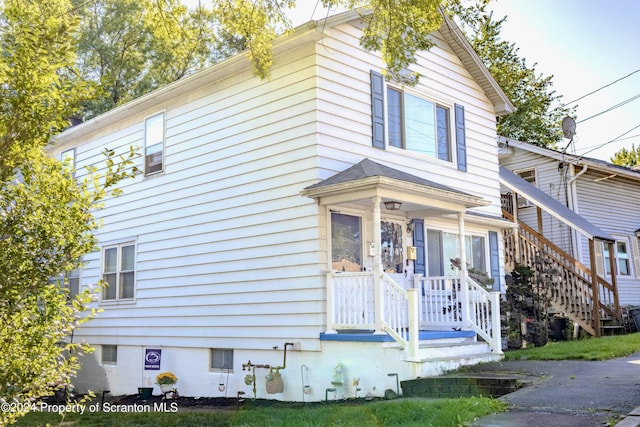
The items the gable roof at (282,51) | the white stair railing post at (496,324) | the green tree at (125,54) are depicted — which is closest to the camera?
the gable roof at (282,51)

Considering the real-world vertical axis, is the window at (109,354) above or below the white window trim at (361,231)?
below

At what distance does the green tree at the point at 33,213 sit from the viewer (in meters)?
4.39

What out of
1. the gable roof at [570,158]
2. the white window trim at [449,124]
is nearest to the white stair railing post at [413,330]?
the white window trim at [449,124]

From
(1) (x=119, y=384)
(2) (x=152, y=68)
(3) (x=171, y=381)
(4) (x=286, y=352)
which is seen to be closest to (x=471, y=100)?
(4) (x=286, y=352)

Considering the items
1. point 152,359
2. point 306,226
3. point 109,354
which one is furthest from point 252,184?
point 109,354

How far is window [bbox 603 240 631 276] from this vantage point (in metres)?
20.9

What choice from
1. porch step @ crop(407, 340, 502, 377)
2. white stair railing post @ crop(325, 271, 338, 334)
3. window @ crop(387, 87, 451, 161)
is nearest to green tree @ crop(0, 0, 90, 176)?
white stair railing post @ crop(325, 271, 338, 334)

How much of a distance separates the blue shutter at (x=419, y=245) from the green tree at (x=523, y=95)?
2000 cm

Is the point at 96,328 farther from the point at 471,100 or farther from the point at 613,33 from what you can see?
the point at 613,33

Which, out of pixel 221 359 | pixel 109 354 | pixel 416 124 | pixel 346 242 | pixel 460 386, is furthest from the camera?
pixel 109 354

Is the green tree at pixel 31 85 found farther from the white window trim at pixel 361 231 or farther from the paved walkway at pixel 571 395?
the white window trim at pixel 361 231

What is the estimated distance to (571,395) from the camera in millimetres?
7473

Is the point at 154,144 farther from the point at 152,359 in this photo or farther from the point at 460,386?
the point at 460,386

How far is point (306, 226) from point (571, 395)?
466 centimetres
